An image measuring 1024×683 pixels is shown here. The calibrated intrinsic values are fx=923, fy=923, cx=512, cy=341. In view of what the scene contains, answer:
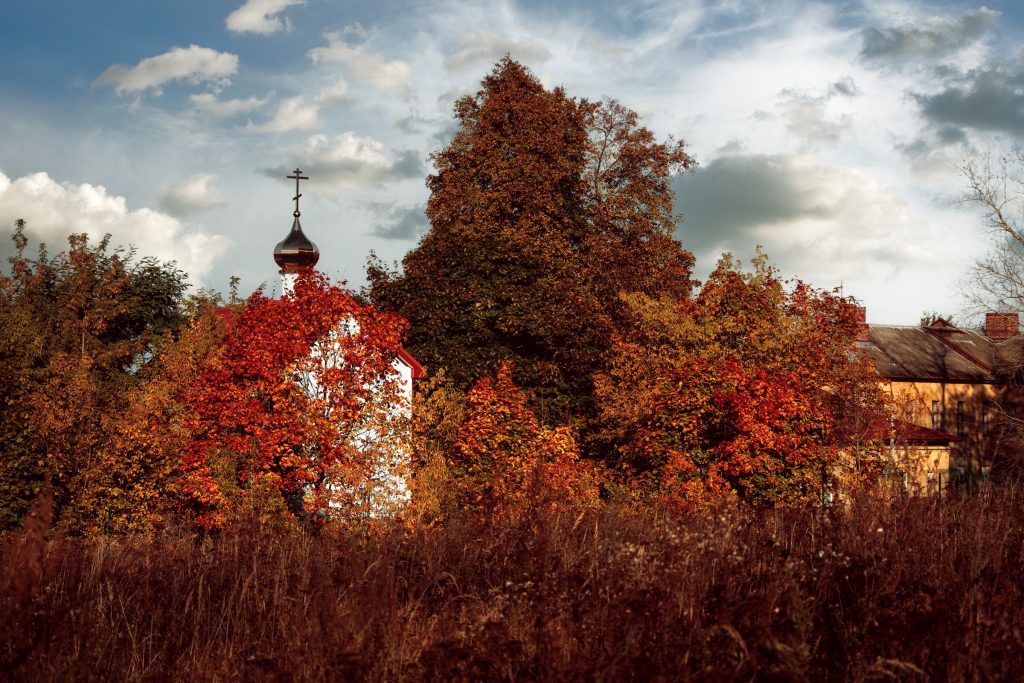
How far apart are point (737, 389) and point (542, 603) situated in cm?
1746

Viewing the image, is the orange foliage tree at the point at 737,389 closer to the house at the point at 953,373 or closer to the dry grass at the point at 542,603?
the dry grass at the point at 542,603

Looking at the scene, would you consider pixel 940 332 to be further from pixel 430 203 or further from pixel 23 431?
pixel 23 431

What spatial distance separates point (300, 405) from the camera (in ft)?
68.0

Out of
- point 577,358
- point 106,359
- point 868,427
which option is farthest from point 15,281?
point 868,427

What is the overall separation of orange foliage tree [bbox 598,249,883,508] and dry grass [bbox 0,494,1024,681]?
11.0 m

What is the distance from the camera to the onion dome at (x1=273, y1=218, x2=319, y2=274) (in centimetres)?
3394

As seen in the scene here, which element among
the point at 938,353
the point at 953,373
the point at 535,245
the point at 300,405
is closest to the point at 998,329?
the point at 938,353

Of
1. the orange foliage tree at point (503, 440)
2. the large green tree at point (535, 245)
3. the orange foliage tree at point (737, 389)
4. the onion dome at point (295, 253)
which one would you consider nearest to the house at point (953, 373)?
the large green tree at point (535, 245)

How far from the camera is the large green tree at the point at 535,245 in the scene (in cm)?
2970

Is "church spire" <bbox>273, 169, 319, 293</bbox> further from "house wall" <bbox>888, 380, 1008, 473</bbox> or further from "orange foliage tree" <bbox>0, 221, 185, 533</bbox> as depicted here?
"house wall" <bbox>888, 380, 1008, 473</bbox>

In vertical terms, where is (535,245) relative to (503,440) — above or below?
above

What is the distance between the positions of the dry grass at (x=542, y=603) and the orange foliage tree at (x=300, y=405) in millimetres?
12231

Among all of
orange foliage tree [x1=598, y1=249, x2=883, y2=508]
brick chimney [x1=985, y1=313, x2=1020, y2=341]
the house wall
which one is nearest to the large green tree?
orange foliage tree [x1=598, y1=249, x2=883, y2=508]

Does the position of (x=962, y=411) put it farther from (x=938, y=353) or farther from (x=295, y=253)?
(x=295, y=253)
